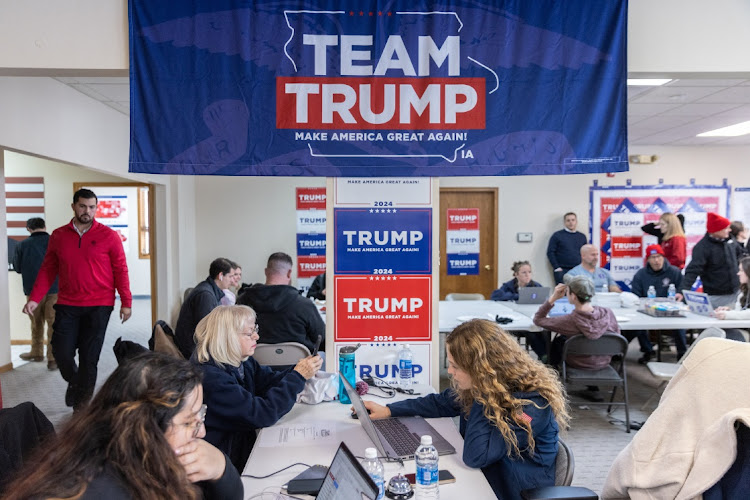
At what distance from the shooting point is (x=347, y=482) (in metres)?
1.47

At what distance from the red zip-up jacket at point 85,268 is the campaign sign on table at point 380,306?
2166 millimetres

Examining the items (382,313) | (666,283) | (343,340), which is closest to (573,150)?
(382,313)

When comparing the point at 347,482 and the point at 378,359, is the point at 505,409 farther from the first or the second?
the point at 378,359

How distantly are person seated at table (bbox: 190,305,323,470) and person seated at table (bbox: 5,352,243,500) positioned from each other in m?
0.83

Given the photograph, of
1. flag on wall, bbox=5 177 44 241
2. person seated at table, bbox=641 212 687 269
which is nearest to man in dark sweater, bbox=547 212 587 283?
person seated at table, bbox=641 212 687 269

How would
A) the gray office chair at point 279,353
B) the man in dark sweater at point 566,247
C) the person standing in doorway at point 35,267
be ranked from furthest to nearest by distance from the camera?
the man in dark sweater at point 566,247, the person standing in doorway at point 35,267, the gray office chair at point 279,353

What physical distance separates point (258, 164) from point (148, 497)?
7.21 feet

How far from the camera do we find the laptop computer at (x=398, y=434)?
81.9 inches

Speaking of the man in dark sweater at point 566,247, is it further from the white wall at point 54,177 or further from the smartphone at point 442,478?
the smartphone at point 442,478

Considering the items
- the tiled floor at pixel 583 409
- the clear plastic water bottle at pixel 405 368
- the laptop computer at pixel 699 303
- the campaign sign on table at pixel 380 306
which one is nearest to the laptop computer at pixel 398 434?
the clear plastic water bottle at pixel 405 368

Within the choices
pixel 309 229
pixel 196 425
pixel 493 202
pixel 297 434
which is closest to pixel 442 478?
pixel 297 434

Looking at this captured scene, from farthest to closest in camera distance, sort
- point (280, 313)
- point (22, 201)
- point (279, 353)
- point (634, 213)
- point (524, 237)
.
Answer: point (634, 213), point (524, 237), point (22, 201), point (280, 313), point (279, 353)

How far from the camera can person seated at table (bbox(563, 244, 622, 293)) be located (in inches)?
246

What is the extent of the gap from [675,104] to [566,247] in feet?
8.99
